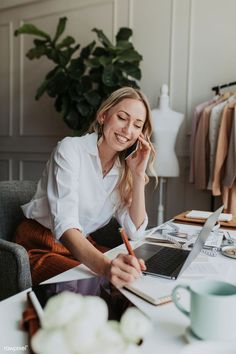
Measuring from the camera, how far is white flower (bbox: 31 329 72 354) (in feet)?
0.94

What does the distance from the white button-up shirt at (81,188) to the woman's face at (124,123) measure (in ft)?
0.24

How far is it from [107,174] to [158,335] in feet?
2.98

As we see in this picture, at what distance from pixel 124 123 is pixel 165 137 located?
1.51 metres

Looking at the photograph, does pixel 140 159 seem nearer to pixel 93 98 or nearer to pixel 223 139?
pixel 223 139

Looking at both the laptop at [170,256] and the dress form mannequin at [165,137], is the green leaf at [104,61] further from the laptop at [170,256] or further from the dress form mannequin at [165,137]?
the laptop at [170,256]

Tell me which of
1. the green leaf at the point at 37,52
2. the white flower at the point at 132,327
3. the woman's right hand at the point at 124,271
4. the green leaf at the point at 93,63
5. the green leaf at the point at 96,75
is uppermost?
the green leaf at the point at 37,52

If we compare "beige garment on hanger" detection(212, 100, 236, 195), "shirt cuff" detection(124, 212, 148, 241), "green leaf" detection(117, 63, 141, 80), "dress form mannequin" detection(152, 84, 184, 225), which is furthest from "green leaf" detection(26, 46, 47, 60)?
"shirt cuff" detection(124, 212, 148, 241)

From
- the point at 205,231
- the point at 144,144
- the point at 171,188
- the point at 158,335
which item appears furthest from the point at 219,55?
the point at 158,335

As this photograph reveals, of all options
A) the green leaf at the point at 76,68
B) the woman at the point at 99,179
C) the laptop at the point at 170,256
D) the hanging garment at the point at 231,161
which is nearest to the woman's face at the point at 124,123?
the woman at the point at 99,179

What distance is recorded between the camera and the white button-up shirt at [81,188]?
1203 millimetres

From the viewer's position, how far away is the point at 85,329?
0.96ft

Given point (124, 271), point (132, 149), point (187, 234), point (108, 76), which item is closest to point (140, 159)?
point (132, 149)

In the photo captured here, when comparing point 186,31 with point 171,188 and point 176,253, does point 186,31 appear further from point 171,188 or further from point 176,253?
point 176,253

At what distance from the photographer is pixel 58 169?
48.7 inches
